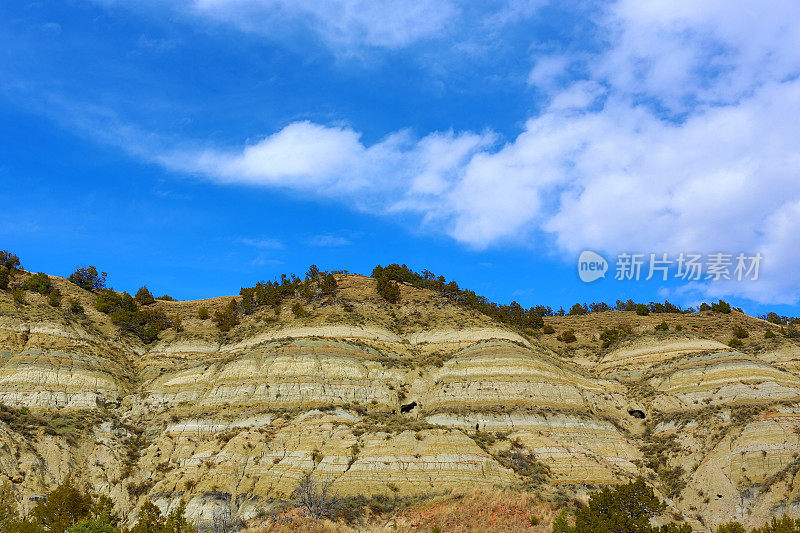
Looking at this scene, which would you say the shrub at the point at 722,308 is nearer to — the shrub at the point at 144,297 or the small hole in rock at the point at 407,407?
the small hole in rock at the point at 407,407

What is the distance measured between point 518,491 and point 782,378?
113ft

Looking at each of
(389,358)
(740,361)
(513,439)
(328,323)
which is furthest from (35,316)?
(740,361)

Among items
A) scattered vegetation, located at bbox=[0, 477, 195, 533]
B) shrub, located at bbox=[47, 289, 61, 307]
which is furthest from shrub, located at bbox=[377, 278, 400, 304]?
scattered vegetation, located at bbox=[0, 477, 195, 533]

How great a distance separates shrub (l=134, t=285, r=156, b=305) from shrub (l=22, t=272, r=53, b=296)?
1325cm

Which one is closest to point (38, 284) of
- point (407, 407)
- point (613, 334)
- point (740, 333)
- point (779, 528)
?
point (407, 407)

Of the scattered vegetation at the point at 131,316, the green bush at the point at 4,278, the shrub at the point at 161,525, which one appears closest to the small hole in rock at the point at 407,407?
the shrub at the point at 161,525

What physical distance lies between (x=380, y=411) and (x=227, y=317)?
1378 inches

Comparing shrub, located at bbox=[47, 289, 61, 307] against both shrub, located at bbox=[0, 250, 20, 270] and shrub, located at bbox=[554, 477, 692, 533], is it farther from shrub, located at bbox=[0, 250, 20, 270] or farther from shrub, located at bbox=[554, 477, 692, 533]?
shrub, located at bbox=[554, 477, 692, 533]

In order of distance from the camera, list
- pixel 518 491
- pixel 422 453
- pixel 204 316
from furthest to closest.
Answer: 1. pixel 204 316
2. pixel 422 453
3. pixel 518 491

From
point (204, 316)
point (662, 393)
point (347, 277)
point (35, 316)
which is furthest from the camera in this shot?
point (347, 277)

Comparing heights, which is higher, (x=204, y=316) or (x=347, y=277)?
(x=347, y=277)

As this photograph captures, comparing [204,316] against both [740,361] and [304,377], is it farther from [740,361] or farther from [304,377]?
[740,361]

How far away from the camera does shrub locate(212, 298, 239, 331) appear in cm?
8294

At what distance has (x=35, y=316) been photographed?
6975 cm
